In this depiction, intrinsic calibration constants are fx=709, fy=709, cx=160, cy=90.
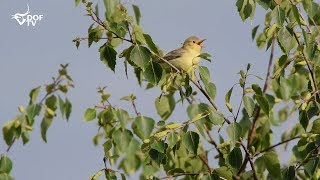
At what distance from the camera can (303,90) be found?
6.87 m

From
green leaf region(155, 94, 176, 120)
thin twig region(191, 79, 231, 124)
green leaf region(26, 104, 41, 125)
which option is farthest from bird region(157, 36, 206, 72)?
green leaf region(26, 104, 41, 125)

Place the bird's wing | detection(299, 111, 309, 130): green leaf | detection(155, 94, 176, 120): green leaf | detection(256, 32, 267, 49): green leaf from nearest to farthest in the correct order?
detection(299, 111, 309, 130): green leaf
detection(155, 94, 176, 120): green leaf
detection(256, 32, 267, 49): green leaf
the bird's wing

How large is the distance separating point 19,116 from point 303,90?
2.76 m

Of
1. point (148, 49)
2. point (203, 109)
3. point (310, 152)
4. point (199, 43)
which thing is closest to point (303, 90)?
point (310, 152)

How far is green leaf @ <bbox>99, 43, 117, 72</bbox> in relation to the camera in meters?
5.71

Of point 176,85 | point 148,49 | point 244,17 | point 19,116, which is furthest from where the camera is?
point 176,85

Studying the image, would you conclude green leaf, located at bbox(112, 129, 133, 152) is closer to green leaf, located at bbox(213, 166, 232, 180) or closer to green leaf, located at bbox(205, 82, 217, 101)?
green leaf, located at bbox(205, 82, 217, 101)

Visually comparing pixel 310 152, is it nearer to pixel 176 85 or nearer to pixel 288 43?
pixel 288 43

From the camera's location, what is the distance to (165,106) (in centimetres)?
711

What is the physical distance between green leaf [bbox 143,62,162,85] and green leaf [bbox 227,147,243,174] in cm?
90

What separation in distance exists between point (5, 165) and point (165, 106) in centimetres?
190

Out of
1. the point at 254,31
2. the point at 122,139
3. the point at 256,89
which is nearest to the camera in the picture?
the point at 122,139

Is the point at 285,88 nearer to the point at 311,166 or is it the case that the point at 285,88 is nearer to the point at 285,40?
the point at 285,40

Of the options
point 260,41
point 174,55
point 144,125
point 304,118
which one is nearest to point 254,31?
point 260,41
